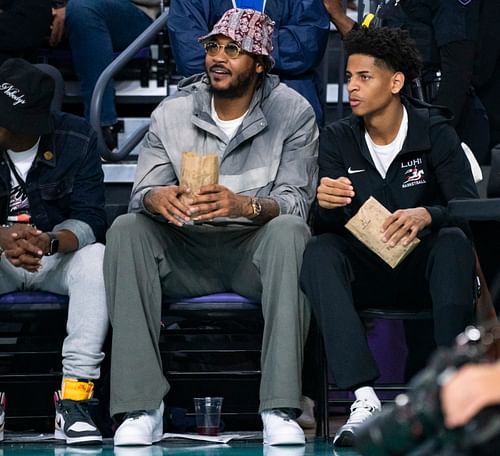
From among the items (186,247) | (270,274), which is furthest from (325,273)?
(186,247)

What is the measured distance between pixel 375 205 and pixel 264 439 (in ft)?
2.91

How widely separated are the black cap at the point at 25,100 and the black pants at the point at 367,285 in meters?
1.17

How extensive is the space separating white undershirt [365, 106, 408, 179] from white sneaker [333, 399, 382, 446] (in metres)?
0.90

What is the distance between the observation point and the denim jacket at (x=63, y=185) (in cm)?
530

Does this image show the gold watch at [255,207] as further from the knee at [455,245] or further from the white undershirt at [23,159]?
the white undershirt at [23,159]

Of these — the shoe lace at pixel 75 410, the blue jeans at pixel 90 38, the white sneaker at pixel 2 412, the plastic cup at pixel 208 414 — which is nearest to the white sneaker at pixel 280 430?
the plastic cup at pixel 208 414

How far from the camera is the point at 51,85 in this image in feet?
17.5

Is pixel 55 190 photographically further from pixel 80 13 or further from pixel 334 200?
pixel 80 13

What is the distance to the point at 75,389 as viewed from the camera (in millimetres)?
4926

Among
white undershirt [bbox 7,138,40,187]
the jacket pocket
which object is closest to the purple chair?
the jacket pocket

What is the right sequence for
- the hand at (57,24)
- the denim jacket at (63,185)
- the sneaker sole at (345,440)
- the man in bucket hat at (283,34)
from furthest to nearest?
the hand at (57,24), the man in bucket hat at (283,34), the denim jacket at (63,185), the sneaker sole at (345,440)

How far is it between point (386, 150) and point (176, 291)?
3.04 ft

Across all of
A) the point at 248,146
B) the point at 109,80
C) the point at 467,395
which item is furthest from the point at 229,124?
the point at 467,395

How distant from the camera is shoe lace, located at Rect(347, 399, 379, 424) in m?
4.59
